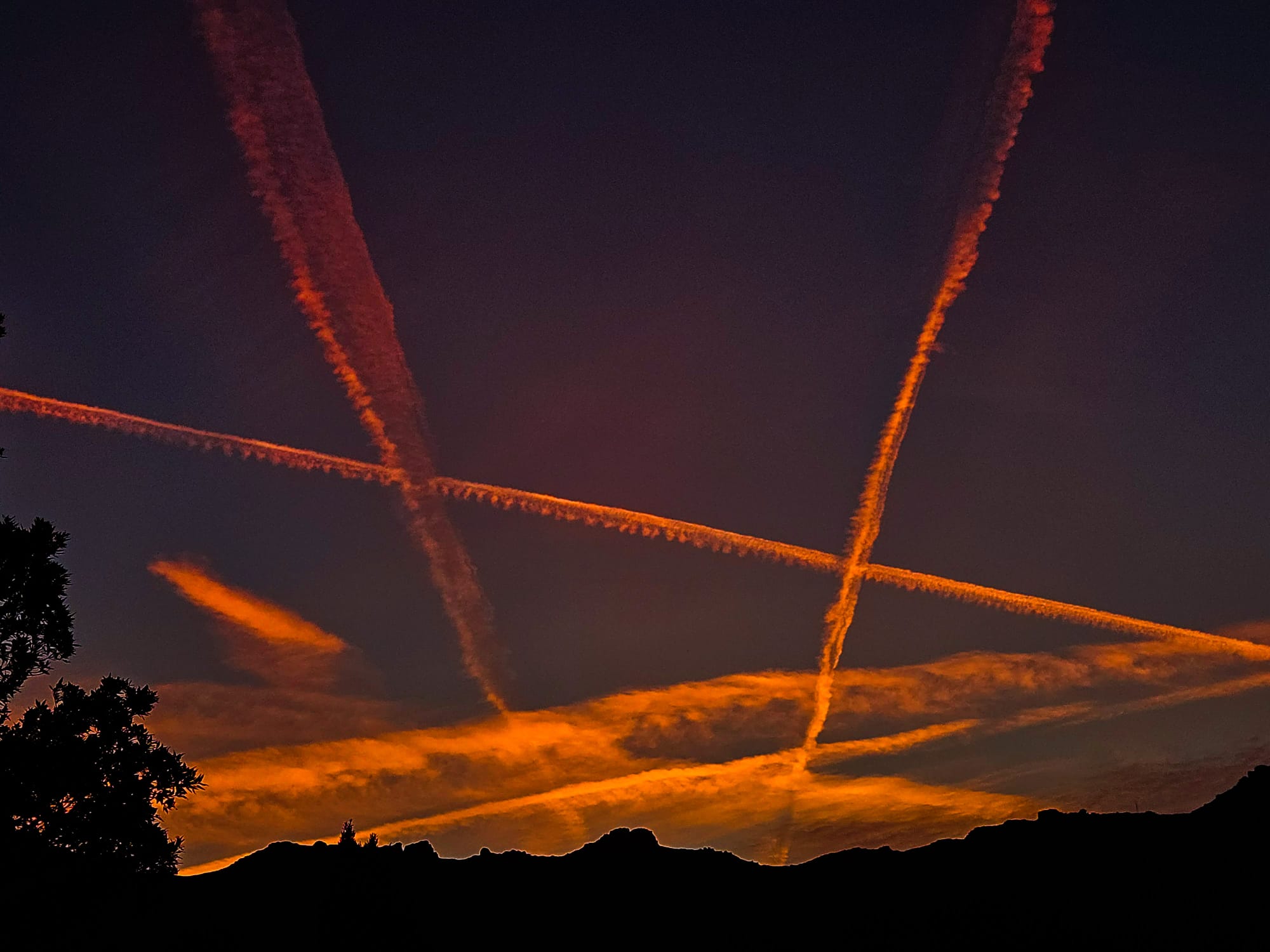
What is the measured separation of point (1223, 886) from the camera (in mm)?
68875

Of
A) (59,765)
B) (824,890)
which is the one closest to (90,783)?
(59,765)

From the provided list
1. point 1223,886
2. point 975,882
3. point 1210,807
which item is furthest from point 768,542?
point 1210,807

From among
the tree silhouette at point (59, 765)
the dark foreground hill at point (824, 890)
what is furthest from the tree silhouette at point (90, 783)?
the dark foreground hill at point (824, 890)

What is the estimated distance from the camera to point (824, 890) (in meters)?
111

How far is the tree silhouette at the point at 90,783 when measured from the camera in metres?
16.7

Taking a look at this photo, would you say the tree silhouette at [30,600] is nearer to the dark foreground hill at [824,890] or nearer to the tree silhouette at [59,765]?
the tree silhouette at [59,765]

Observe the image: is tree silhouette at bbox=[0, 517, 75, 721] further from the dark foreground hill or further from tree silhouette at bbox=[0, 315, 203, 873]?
the dark foreground hill

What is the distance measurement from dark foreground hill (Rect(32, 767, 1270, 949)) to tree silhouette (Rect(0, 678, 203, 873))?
2609 centimetres

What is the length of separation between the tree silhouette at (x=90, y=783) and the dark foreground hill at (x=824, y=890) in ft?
85.6

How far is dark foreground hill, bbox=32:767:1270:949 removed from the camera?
208ft

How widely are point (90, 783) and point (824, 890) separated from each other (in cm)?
11201

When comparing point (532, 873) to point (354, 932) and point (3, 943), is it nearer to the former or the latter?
point (354, 932)

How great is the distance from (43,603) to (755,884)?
12330 cm

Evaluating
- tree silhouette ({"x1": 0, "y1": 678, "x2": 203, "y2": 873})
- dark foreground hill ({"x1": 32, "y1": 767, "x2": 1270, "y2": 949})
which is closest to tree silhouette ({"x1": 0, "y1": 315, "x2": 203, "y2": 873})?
tree silhouette ({"x1": 0, "y1": 678, "x2": 203, "y2": 873})
